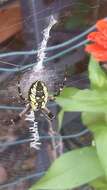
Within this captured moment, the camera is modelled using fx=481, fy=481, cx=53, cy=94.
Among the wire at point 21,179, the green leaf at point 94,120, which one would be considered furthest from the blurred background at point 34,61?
the green leaf at point 94,120

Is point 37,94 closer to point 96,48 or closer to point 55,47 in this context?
point 55,47

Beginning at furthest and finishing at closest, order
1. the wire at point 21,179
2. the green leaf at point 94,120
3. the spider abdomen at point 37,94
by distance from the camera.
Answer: the wire at point 21,179, the spider abdomen at point 37,94, the green leaf at point 94,120

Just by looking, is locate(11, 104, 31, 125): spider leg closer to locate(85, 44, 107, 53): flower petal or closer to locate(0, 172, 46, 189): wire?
locate(0, 172, 46, 189): wire

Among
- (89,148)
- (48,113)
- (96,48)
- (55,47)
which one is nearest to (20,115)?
(48,113)

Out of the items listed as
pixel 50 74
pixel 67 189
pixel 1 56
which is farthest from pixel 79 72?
pixel 67 189

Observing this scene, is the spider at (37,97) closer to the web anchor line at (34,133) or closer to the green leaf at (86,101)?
the web anchor line at (34,133)

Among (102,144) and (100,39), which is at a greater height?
(100,39)
